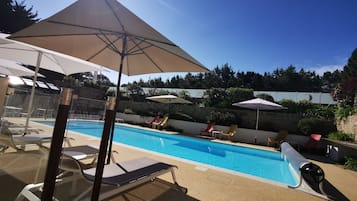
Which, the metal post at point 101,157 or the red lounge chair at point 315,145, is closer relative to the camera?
the metal post at point 101,157

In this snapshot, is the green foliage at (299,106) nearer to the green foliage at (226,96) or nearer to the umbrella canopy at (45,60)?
the green foliage at (226,96)

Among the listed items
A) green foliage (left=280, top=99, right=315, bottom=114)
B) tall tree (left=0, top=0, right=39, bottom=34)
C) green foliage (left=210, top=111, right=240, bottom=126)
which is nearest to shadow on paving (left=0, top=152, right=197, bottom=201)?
green foliage (left=210, top=111, right=240, bottom=126)

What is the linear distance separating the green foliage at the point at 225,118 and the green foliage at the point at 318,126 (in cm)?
386

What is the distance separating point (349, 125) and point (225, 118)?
6.26m

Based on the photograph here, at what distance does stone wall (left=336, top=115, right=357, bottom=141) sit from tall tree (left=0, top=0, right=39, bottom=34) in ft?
81.2

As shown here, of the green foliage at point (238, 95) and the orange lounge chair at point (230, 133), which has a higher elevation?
the green foliage at point (238, 95)

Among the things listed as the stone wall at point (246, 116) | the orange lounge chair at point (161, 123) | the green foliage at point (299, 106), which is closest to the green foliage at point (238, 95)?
the stone wall at point (246, 116)

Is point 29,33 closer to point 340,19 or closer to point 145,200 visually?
point 145,200

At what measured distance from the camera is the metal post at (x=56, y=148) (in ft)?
4.56

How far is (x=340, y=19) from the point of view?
34.1ft

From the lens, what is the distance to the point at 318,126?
11.0 metres

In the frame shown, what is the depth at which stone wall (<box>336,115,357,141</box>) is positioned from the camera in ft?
27.4

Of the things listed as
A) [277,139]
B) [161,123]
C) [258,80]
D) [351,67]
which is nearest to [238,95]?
[277,139]

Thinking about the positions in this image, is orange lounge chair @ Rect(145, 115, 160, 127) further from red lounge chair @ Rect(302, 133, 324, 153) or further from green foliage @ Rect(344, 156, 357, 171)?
green foliage @ Rect(344, 156, 357, 171)
